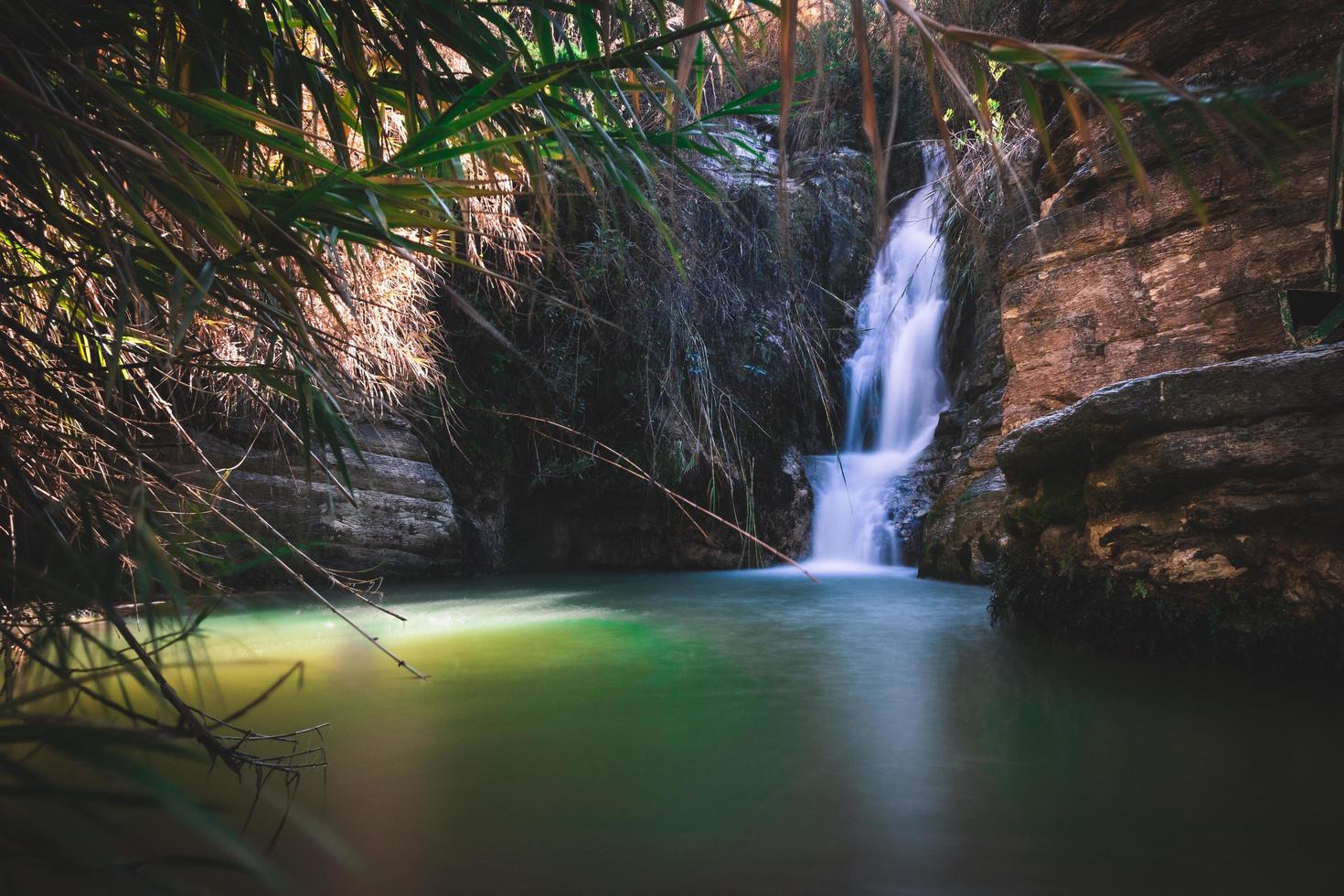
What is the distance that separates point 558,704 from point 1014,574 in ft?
9.10

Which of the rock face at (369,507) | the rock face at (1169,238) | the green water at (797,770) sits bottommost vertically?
the green water at (797,770)

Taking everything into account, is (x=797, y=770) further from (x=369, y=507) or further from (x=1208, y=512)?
(x=369, y=507)

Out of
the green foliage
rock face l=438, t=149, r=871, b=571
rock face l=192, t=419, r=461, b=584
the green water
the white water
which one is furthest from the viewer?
the white water

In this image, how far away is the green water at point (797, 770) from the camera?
1667 mm

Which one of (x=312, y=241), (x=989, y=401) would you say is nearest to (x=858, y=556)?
(x=989, y=401)

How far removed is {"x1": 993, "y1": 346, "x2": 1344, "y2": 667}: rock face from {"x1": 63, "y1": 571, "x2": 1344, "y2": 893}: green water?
24cm

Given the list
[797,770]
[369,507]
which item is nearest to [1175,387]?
[797,770]

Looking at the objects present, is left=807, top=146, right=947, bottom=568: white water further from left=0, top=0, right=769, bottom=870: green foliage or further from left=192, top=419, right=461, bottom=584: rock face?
left=0, top=0, right=769, bottom=870: green foliage

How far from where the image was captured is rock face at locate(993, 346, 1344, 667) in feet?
10.2

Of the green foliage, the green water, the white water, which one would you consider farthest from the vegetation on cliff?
the white water

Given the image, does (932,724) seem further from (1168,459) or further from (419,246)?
(419,246)

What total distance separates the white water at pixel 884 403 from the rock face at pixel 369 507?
3891 mm

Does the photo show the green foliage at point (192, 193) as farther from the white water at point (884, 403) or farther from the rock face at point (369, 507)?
the white water at point (884, 403)

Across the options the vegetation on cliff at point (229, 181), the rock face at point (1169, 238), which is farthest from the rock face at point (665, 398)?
the vegetation on cliff at point (229, 181)
